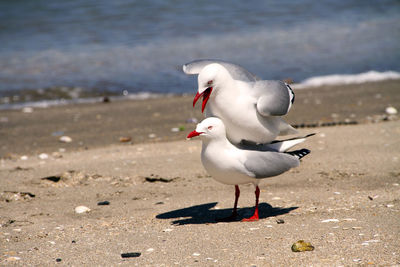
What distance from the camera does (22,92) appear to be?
11234 millimetres

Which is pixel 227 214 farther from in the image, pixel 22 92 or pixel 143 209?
pixel 22 92

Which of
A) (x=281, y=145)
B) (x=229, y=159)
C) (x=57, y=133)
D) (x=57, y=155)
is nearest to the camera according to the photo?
(x=229, y=159)

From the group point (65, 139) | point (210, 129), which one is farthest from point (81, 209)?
point (65, 139)

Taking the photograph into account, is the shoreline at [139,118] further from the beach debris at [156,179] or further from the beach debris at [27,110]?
the beach debris at [156,179]

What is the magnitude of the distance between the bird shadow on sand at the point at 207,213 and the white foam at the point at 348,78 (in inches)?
259

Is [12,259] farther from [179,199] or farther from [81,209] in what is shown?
[179,199]

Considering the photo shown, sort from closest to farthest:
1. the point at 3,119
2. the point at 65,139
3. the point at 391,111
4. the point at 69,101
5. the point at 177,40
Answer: the point at 65,139, the point at 391,111, the point at 3,119, the point at 69,101, the point at 177,40

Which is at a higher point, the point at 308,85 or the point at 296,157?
the point at 296,157

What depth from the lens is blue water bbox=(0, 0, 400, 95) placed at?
12242mm

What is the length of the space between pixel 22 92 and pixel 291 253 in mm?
8702

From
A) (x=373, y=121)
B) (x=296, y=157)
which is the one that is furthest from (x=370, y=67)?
(x=296, y=157)

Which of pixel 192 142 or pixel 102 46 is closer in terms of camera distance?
pixel 192 142

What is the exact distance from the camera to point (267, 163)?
15.2 ft

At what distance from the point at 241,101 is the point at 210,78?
338mm
